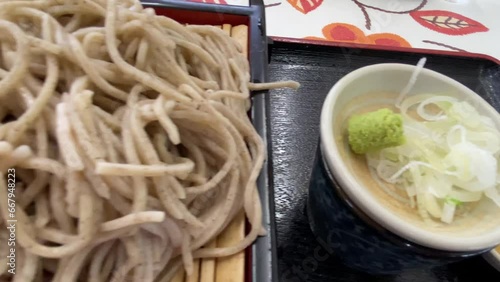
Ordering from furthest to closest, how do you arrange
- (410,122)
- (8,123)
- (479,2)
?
(479,2) < (410,122) < (8,123)

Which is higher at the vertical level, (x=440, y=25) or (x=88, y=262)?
(x=440, y=25)

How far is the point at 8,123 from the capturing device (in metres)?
0.59

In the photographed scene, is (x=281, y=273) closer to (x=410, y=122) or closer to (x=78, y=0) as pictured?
(x=410, y=122)

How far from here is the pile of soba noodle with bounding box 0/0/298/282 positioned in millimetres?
566

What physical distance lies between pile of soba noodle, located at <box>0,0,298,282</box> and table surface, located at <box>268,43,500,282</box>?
0.19 m

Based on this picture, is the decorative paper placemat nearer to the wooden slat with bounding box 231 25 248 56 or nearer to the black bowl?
the wooden slat with bounding box 231 25 248 56

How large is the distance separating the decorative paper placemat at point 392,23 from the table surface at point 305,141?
0.99ft

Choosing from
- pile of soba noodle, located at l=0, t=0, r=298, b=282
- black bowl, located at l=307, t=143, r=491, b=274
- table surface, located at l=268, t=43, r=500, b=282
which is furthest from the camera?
table surface, located at l=268, t=43, r=500, b=282

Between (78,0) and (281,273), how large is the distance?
539 millimetres

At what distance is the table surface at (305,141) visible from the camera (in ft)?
2.73

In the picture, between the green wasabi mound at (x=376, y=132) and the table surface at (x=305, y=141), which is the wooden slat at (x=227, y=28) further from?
the green wasabi mound at (x=376, y=132)

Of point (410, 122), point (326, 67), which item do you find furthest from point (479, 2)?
point (410, 122)

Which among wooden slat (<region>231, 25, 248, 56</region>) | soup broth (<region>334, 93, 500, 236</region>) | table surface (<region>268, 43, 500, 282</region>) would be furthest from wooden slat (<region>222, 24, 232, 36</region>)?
soup broth (<region>334, 93, 500, 236</region>)

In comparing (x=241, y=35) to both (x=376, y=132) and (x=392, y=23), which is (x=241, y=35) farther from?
(x=392, y=23)
